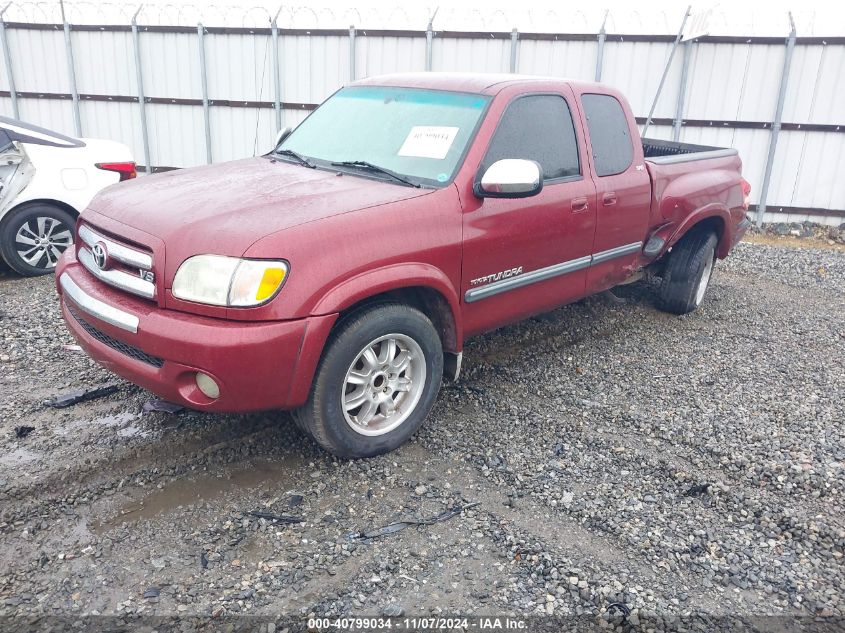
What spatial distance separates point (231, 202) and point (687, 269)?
4.22 m

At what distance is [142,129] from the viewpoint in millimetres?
11812

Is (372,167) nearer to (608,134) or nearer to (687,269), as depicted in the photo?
(608,134)

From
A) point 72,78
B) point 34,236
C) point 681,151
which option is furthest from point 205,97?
point 681,151

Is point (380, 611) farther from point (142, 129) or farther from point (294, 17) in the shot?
point (142, 129)

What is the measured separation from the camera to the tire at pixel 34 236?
6.50 meters

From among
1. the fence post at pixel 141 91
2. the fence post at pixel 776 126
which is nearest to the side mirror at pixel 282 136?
the fence post at pixel 141 91

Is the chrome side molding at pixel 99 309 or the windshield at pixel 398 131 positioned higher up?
the windshield at pixel 398 131

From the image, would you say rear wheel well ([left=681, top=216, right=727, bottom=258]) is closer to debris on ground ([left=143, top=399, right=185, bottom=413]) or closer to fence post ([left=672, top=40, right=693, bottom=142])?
debris on ground ([left=143, top=399, right=185, bottom=413])

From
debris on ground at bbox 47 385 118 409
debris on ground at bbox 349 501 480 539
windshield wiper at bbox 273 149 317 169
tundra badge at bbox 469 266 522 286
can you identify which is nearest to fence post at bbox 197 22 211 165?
windshield wiper at bbox 273 149 317 169

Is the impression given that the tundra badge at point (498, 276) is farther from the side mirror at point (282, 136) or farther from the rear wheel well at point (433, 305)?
the side mirror at point (282, 136)

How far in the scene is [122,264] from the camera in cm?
345

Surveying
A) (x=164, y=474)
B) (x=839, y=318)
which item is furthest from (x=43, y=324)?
(x=839, y=318)

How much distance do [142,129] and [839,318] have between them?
1078 cm

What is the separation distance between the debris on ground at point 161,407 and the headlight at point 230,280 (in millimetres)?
1244
